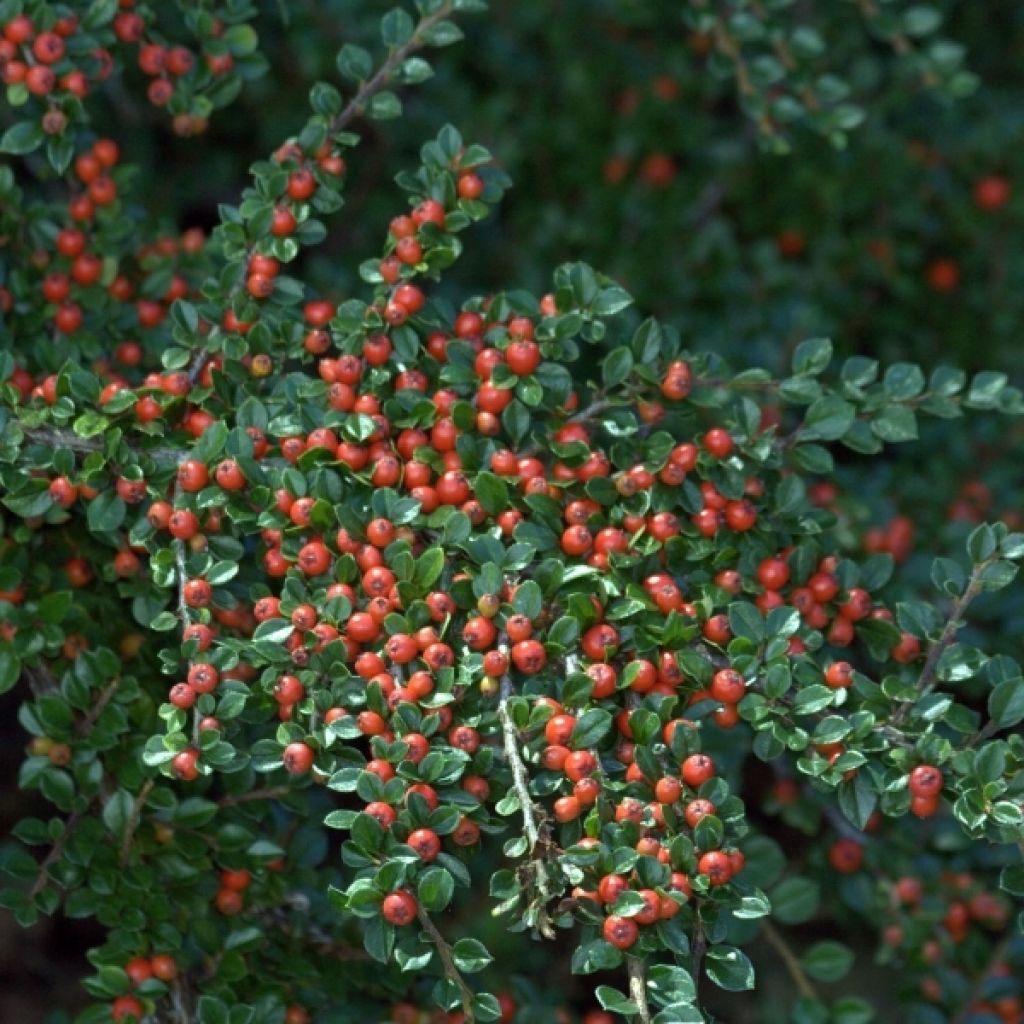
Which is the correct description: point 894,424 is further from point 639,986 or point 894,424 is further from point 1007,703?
point 639,986

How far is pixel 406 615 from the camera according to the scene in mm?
1800

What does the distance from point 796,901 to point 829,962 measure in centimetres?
12

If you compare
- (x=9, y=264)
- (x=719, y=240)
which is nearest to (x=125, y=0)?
(x=9, y=264)

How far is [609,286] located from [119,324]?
31.4 inches

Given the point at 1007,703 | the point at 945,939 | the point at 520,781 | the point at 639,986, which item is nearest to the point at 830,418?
the point at 1007,703

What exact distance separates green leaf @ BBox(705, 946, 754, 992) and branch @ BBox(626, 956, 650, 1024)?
8cm

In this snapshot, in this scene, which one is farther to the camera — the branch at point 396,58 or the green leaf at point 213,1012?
the branch at point 396,58

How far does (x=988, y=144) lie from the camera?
330cm

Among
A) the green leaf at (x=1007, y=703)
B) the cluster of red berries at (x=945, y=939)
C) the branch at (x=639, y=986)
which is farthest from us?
the cluster of red berries at (x=945, y=939)

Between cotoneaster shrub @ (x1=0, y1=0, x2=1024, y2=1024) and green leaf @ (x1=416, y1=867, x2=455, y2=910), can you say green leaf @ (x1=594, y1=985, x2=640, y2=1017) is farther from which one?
green leaf @ (x1=416, y1=867, x2=455, y2=910)

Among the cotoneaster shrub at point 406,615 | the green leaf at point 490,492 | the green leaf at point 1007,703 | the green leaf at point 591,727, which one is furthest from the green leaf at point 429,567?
the green leaf at point 1007,703

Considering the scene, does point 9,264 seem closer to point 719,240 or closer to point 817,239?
point 719,240

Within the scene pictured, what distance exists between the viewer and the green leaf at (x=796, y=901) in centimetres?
234

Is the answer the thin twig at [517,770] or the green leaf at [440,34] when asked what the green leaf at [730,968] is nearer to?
the thin twig at [517,770]
